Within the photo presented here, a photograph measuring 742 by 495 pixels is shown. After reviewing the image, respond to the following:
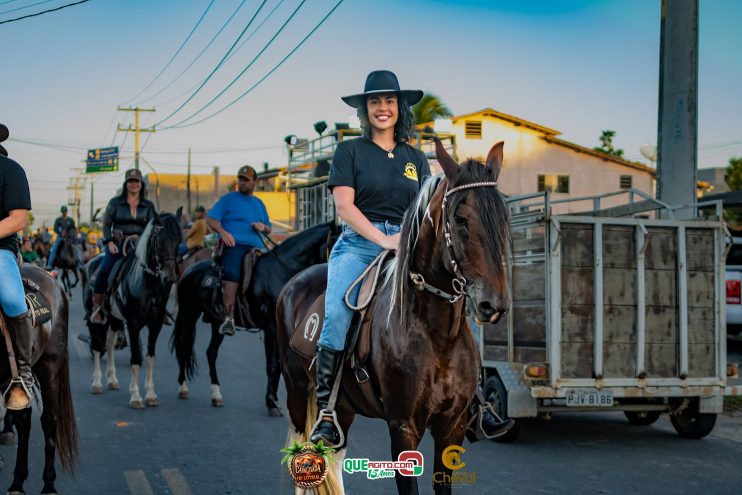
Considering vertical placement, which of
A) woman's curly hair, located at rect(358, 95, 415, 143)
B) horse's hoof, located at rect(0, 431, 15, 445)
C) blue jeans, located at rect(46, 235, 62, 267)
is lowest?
horse's hoof, located at rect(0, 431, 15, 445)

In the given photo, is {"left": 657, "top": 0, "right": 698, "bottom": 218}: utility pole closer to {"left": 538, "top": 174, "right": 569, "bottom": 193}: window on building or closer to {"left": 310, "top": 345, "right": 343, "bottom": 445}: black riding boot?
{"left": 310, "top": 345, "right": 343, "bottom": 445}: black riding boot

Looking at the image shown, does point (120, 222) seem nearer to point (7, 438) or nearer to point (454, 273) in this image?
point (7, 438)

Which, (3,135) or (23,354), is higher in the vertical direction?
(3,135)

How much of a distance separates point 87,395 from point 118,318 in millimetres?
1098

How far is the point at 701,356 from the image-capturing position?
8.30 metres

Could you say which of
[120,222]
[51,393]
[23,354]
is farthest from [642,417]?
[120,222]

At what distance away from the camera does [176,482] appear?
6.60 metres

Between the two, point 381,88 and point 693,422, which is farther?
point 693,422

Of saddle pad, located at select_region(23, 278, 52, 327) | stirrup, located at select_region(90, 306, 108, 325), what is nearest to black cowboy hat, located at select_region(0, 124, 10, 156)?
saddle pad, located at select_region(23, 278, 52, 327)

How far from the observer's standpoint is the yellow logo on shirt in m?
5.03

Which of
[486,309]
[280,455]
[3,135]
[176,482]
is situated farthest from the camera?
[280,455]

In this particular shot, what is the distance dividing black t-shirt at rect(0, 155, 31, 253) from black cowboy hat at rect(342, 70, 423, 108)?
A: 257cm

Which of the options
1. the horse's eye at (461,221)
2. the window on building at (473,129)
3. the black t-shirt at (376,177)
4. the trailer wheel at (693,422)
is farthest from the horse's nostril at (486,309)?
the window on building at (473,129)

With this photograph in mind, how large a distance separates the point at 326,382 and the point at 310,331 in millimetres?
523
